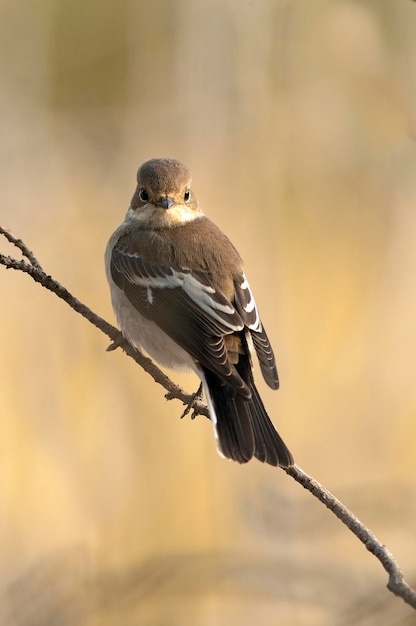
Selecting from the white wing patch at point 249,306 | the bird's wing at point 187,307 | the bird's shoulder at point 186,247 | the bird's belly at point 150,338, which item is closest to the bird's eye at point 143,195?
the bird's shoulder at point 186,247

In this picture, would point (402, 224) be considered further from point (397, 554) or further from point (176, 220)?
point (397, 554)

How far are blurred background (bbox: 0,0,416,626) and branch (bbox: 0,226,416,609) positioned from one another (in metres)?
0.74

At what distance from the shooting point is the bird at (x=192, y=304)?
2.95 m

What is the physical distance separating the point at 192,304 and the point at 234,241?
1109mm

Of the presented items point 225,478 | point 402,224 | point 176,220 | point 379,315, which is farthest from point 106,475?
point 402,224

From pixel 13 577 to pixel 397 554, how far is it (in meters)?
1.75

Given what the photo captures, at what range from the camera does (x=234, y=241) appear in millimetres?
4250

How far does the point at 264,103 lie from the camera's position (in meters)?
4.39

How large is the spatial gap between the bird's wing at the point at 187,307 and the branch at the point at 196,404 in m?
0.16

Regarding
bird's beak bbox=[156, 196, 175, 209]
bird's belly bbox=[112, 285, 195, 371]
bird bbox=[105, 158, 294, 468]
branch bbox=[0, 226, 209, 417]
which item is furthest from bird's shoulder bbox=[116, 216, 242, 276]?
branch bbox=[0, 226, 209, 417]

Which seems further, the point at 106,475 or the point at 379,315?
the point at 379,315

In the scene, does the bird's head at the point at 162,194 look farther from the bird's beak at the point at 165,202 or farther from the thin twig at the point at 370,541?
the thin twig at the point at 370,541

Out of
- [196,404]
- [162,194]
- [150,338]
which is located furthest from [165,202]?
[196,404]

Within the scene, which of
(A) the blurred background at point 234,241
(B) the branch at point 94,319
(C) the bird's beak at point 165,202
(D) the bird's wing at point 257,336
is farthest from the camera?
(A) the blurred background at point 234,241
